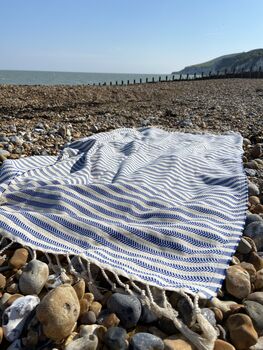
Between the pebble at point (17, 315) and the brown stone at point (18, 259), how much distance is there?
320mm

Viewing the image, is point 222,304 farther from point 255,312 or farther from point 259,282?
point 259,282

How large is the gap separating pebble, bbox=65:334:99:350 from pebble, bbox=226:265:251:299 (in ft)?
2.30

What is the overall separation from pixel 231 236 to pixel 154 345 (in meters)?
0.94

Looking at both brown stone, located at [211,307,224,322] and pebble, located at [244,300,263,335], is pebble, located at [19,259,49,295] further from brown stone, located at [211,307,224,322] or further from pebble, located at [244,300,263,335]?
pebble, located at [244,300,263,335]

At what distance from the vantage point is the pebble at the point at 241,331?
1339mm

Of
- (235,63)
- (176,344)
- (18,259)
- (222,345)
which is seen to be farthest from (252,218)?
(235,63)

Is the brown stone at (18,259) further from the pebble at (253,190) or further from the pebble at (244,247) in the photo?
the pebble at (253,190)

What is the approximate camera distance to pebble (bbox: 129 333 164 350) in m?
1.23

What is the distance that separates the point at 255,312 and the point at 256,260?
1.52 feet

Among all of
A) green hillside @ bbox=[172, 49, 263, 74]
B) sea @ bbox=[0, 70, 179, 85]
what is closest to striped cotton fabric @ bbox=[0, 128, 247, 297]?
sea @ bbox=[0, 70, 179, 85]

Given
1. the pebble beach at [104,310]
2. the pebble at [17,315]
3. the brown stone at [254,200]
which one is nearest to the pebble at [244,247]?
the pebble beach at [104,310]

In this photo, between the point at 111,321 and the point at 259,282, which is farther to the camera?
the point at 259,282

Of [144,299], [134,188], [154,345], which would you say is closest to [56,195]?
[134,188]

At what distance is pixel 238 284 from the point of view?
5.39 ft
